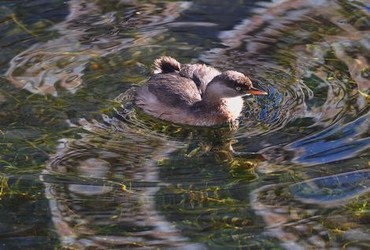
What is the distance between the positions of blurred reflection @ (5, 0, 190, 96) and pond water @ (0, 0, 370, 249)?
2 cm

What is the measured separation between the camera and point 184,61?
848 centimetres

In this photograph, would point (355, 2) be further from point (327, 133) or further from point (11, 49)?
point (11, 49)

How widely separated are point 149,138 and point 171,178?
2.42 feet

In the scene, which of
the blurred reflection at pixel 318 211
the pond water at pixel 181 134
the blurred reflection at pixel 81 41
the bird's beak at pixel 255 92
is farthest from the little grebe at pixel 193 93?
the blurred reflection at pixel 318 211

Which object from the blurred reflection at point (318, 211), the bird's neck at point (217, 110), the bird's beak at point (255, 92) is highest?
the blurred reflection at point (318, 211)

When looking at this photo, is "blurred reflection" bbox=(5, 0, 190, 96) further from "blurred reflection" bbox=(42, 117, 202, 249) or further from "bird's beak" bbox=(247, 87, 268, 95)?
"bird's beak" bbox=(247, 87, 268, 95)

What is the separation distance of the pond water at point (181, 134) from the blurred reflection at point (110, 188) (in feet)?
0.04

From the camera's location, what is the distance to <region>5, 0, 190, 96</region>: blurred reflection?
8.07 m

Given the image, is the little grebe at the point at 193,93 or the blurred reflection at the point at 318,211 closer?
the blurred reflection at the point at 318,211

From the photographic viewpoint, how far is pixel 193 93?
800 centimetres

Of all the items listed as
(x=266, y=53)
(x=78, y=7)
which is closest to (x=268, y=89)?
(x=266, y=53)

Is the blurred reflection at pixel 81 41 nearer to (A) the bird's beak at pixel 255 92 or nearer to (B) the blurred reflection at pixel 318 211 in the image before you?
(A) the bird's beak at pixel 255 92

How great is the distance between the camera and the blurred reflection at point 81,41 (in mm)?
8070

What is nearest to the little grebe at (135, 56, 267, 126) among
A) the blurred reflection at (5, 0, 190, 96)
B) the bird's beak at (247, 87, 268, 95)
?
the bird's beak at (247, 87, 268, 95)
